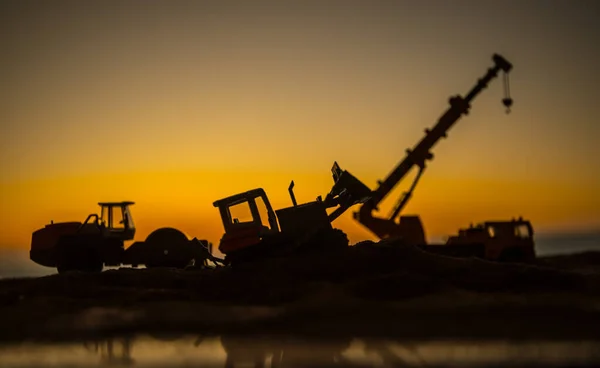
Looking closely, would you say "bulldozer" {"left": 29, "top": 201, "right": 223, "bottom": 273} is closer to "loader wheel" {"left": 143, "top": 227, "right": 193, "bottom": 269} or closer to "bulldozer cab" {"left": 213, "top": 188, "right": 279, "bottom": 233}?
"loader wheel" {"left": 143, "top": 227, "right": 193, "bottom": 269}

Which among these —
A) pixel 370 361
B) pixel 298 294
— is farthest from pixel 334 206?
pixel 370 361

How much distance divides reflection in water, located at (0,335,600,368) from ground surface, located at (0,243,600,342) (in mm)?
927

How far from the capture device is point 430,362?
927 centimetres

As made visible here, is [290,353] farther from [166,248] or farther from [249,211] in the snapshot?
[166,248]

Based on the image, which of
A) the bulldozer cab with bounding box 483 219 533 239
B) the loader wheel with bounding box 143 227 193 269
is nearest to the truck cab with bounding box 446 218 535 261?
the bulldozer cab with bounding box 483 219 533 239

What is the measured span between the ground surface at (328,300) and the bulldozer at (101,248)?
2.23m

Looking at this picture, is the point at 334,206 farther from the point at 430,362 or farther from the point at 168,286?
the point at 430,362

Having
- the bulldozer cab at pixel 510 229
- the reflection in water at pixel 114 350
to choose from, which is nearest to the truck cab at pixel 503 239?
the bulldozer cab at pixel 510 229

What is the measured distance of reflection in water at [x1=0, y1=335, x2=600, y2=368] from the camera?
30.8 ft

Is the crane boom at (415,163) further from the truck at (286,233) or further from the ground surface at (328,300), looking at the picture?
the ground surface at (328,300)

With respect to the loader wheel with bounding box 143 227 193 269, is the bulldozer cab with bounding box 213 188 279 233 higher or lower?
higher

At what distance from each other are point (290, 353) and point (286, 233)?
9.45 meters

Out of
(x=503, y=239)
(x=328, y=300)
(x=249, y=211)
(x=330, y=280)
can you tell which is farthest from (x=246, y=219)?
(x=503, y=239)

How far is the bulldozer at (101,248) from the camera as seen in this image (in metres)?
24.1
